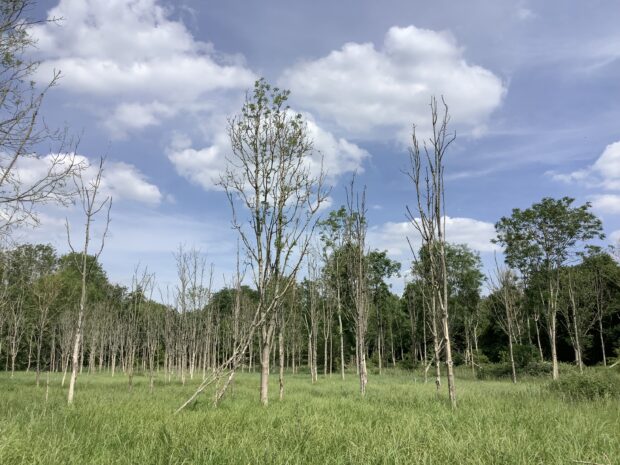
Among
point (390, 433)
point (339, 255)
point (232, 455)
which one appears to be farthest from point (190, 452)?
point (339, 255)

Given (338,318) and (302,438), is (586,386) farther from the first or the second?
(338,318)

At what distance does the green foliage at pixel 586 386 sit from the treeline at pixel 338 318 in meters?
5.69

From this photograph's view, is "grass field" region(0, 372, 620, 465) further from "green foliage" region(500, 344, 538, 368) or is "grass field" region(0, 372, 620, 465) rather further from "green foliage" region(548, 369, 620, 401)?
"green foliage" region(500, 344, 538, 368)

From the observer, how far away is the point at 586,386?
11.2 metres

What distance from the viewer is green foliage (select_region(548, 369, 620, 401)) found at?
1065cm

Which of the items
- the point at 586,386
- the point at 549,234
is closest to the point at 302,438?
the point at 586,386

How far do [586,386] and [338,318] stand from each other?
68.3ft

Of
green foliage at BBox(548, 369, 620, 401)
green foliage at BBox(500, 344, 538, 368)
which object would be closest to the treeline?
green foliage at BBox(500, 344, 538, 368)

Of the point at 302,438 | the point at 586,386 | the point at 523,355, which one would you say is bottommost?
the point at 523,355

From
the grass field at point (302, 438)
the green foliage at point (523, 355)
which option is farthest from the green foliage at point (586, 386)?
the green foliage at point (523, 355)

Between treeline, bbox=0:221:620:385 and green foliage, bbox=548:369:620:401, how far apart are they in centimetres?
569

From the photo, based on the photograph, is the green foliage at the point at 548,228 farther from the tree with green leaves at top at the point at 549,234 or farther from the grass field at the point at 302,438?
the grass field at the point at 302,438

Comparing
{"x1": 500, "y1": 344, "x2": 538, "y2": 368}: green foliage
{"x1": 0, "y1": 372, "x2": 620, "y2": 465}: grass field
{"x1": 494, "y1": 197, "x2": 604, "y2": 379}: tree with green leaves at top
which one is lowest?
{"x1": 500, "y1": 344, "x2": 538, "y2": 368}: green foliage

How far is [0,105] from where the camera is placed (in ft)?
20.0
